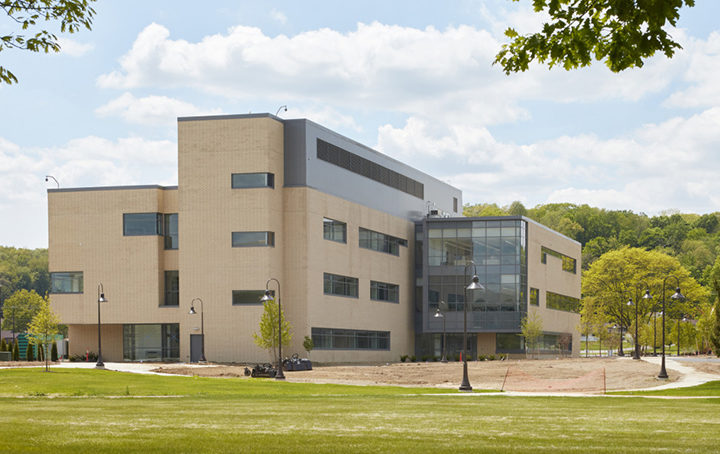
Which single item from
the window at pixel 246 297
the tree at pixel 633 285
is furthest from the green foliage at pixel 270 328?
the tree at pixel 633 285

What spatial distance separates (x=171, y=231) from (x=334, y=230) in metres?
13.4

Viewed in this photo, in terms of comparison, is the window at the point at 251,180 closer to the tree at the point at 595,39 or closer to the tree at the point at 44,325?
the tree at the point at 44,325

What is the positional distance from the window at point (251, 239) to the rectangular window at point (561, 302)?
41.4m

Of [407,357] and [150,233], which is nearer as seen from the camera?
[150,233]

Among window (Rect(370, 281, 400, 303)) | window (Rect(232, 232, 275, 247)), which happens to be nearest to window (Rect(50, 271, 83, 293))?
window (Rect(232, 232, 275, 247))

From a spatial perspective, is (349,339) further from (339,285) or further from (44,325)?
(44,325)

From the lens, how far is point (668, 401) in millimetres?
32031

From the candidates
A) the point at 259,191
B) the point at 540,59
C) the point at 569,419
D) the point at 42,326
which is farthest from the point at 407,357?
the point at 540,59

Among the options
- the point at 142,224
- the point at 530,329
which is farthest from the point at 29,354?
the point at 530,329

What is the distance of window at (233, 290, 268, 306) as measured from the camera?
70.3 metres

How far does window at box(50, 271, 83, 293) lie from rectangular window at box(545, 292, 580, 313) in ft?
164

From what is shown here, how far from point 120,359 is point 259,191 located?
19.7m

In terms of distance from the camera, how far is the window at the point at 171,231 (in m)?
75.6

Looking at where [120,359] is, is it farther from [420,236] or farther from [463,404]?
[463,404]
